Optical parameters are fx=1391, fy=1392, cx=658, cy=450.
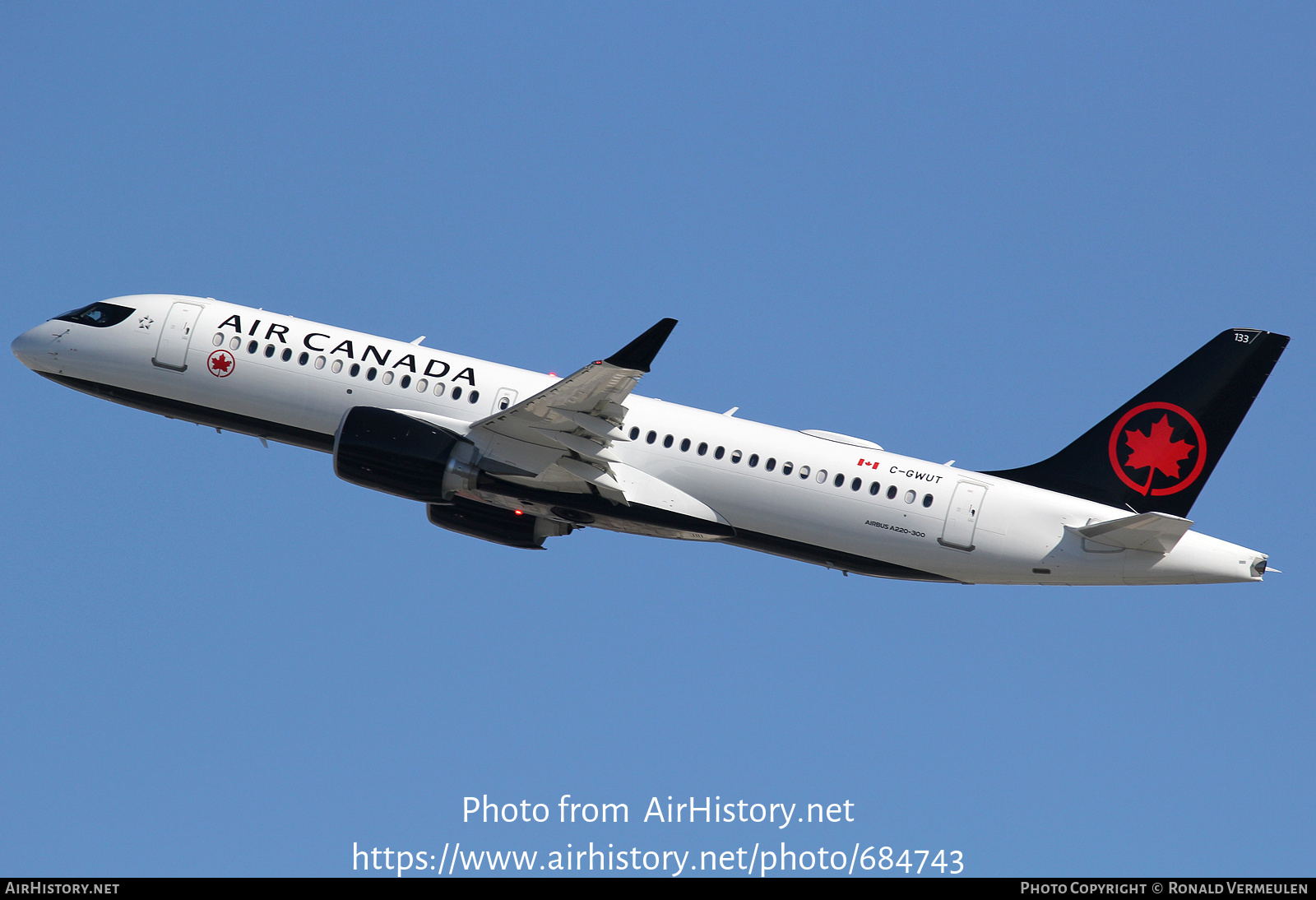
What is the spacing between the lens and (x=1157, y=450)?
39.1 meters

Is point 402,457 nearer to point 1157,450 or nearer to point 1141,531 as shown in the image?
point 1141,531

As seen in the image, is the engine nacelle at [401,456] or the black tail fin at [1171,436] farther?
the black tail fin at [1171,436]

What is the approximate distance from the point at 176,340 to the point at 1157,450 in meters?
29.2

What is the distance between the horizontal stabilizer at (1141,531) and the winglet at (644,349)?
1300cm

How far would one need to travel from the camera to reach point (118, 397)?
143 feet

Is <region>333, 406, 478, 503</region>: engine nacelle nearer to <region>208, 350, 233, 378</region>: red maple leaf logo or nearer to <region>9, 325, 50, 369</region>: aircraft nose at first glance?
<region>208, 350, 233, 378</region>: red maple leaf logo

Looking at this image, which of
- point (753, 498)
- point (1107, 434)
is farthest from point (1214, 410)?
Result: point (753, 498)

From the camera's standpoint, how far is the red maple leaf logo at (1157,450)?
38.9 metres

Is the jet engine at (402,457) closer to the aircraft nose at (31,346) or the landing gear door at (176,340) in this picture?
the landing gear door at (176,340)

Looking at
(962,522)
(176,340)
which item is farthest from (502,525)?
(962,522)

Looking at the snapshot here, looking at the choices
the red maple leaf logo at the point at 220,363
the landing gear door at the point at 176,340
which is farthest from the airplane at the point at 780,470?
the landing gear door at the point at 176,340

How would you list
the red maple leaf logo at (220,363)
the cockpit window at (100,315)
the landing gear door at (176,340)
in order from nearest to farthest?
the red maple leaf logo at (220,363)
the landing gear door at (176,340)
the cockpit window at (100,315)
